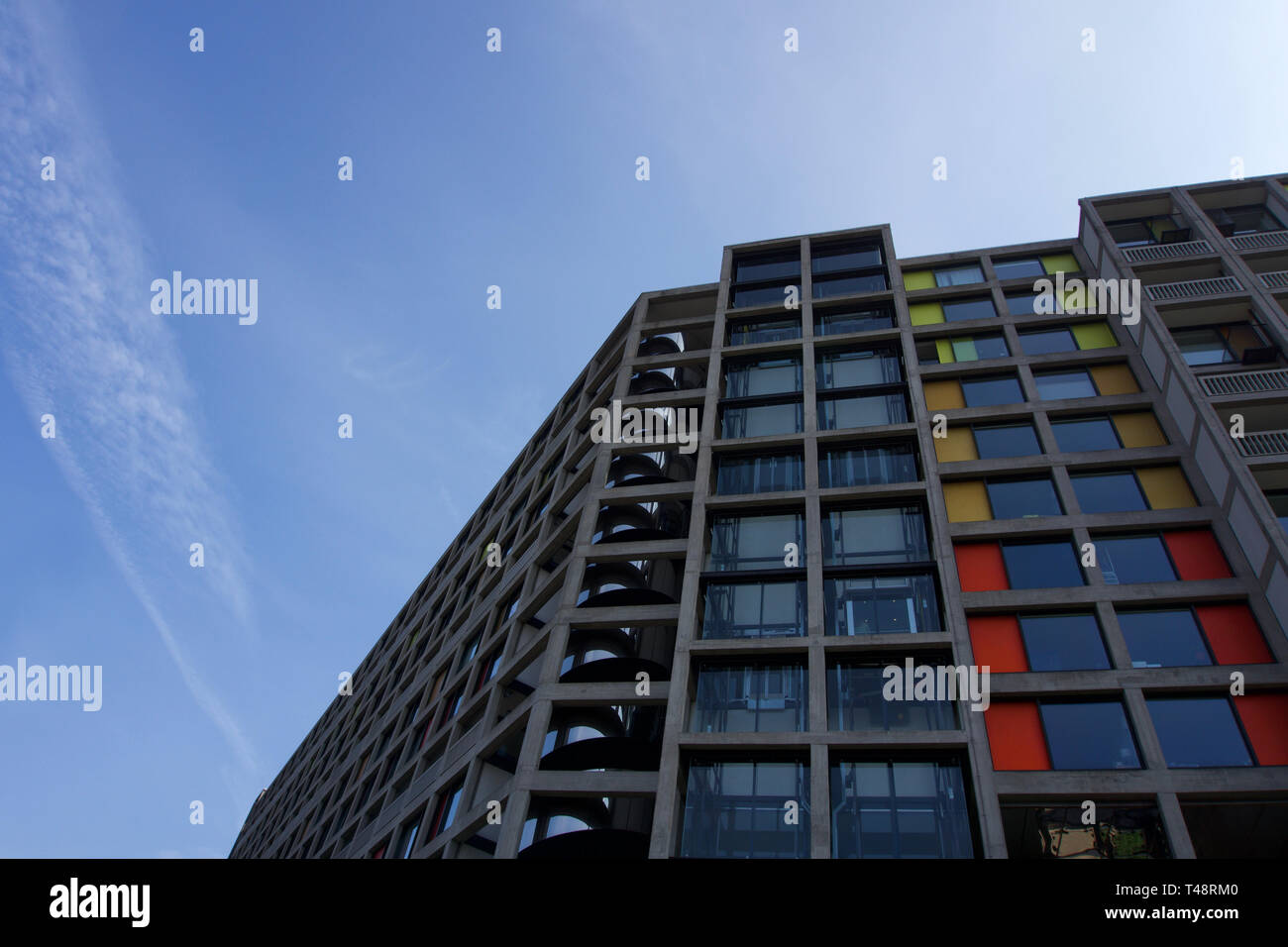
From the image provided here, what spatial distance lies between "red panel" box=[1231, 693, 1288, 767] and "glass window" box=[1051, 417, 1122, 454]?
917 centimetres

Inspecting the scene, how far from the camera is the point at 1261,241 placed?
33.6m

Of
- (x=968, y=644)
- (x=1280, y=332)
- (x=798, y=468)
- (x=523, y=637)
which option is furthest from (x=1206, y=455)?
(x=523, y=637)

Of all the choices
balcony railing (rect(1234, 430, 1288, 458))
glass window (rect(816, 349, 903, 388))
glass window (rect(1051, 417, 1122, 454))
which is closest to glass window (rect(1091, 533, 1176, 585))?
balcony railing (rect(1234, 430, 1288, 458))

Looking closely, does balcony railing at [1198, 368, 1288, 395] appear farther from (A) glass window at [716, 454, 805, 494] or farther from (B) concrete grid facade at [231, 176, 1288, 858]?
(A) glass window at [716, 454, 805, 494]

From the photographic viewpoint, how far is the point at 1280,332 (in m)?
29.4

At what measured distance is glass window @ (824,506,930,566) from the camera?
27672mm

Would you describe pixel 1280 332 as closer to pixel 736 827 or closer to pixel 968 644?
pixel 968 644

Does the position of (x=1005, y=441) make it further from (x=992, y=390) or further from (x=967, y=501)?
(x=967, y=501)

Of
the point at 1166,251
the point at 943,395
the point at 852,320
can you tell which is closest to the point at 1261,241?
the point at 1166,251

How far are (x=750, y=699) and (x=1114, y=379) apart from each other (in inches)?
690

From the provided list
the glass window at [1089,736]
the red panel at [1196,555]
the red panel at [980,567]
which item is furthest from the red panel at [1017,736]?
the red panel at [1196,555]
